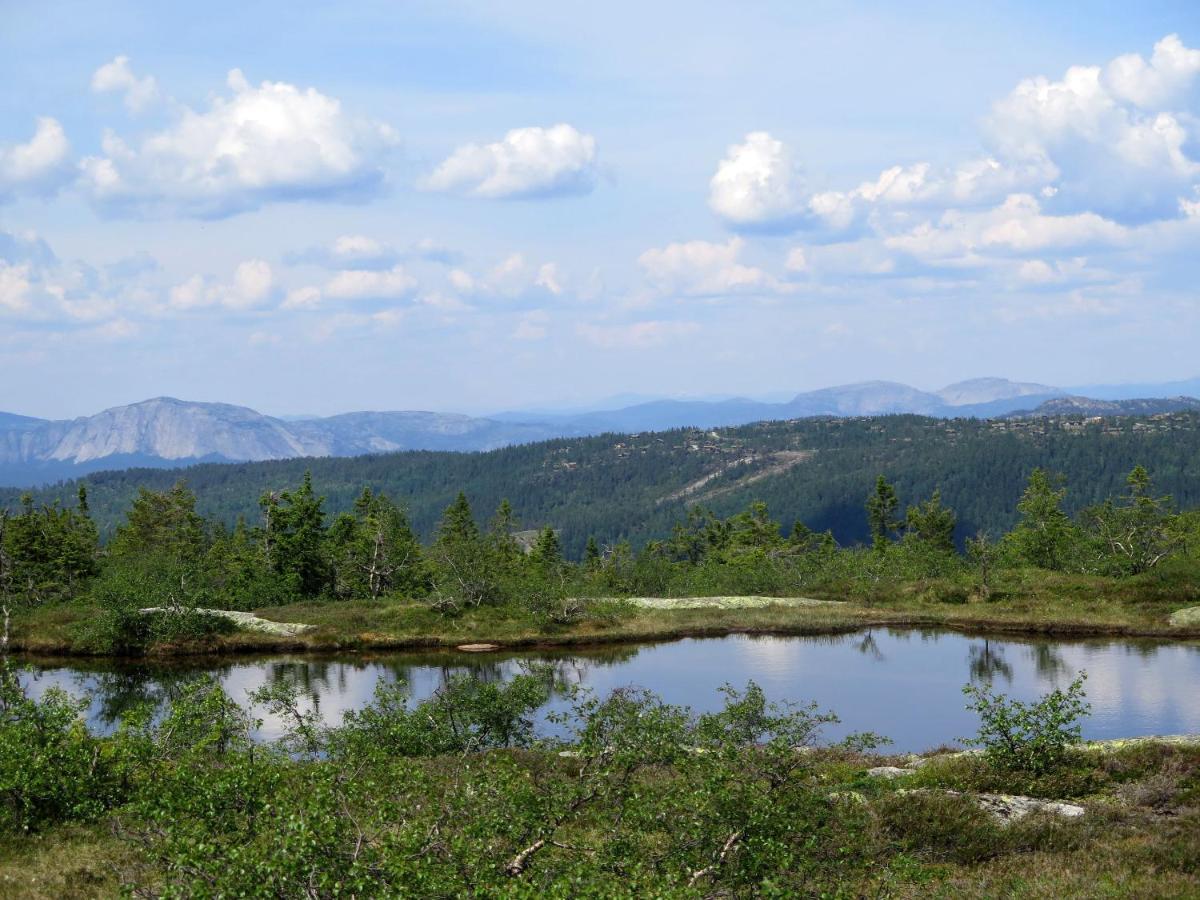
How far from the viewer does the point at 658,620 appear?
269ft

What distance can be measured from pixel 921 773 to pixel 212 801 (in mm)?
21161

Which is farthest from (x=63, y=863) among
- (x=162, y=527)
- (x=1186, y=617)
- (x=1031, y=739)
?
(x=162, y=527)

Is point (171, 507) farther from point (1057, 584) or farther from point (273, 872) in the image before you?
point (273, 872)

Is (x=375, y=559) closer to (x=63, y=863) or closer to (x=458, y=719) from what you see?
(x=458, y=719)

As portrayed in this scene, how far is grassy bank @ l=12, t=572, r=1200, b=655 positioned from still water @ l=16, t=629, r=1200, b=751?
3279mm

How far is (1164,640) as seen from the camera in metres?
68.9

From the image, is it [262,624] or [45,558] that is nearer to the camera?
[262,624]

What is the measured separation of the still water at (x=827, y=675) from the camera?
49.2 metres

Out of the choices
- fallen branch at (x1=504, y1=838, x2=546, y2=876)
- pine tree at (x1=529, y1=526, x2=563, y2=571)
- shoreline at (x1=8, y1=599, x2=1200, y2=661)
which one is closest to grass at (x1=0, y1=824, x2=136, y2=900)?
fallen branch at (x1=504, y1=838, x2=546, y2=876)

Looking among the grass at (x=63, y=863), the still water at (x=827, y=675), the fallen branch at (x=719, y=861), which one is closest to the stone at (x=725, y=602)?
the still water at (x=827, y=675)

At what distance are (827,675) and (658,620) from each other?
74.2 ft

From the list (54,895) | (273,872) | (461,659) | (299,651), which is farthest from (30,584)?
(273,872)

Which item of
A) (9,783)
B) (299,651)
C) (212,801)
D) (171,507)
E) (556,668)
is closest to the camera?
→ (212,801)

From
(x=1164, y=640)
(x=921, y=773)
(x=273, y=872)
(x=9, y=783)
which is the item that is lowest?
(x=1164, y=640)
